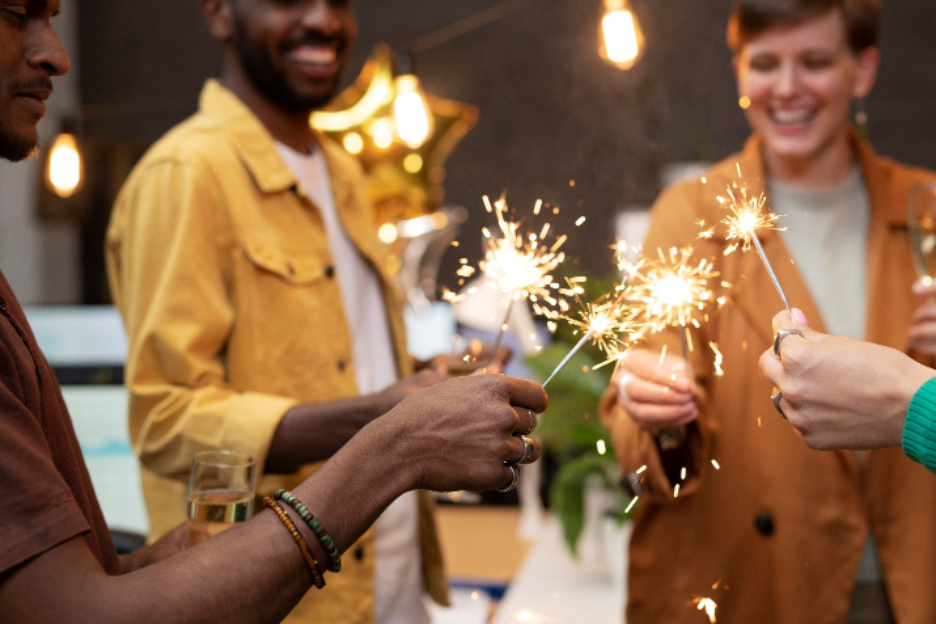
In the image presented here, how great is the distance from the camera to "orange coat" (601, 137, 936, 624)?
3.91 feet

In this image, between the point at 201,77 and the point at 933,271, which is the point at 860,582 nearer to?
the point at 933,271

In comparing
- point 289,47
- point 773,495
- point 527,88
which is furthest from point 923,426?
point 527,88

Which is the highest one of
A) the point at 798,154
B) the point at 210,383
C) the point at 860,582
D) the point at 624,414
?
the point at 798,154

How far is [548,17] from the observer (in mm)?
4777

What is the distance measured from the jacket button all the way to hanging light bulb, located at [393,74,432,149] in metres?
1.84

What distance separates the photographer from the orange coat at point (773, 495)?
1191 mm

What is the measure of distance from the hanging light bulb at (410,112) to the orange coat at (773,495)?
153cm

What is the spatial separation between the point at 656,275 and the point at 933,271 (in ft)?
1.46

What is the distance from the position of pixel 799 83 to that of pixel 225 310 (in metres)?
1.02

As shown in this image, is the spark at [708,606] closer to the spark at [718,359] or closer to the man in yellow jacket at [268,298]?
the spark at [718,359]

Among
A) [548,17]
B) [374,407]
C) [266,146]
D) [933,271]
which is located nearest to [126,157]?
[548,17]

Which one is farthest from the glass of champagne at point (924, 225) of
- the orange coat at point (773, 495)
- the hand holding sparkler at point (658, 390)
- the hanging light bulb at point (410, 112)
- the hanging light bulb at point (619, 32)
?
the hanging light bulb at point (410, 112)

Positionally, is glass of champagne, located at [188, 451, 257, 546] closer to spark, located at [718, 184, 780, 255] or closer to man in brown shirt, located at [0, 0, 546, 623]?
man in brown shirt, located at [0, 0, 546, 623]

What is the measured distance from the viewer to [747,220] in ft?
3.44
